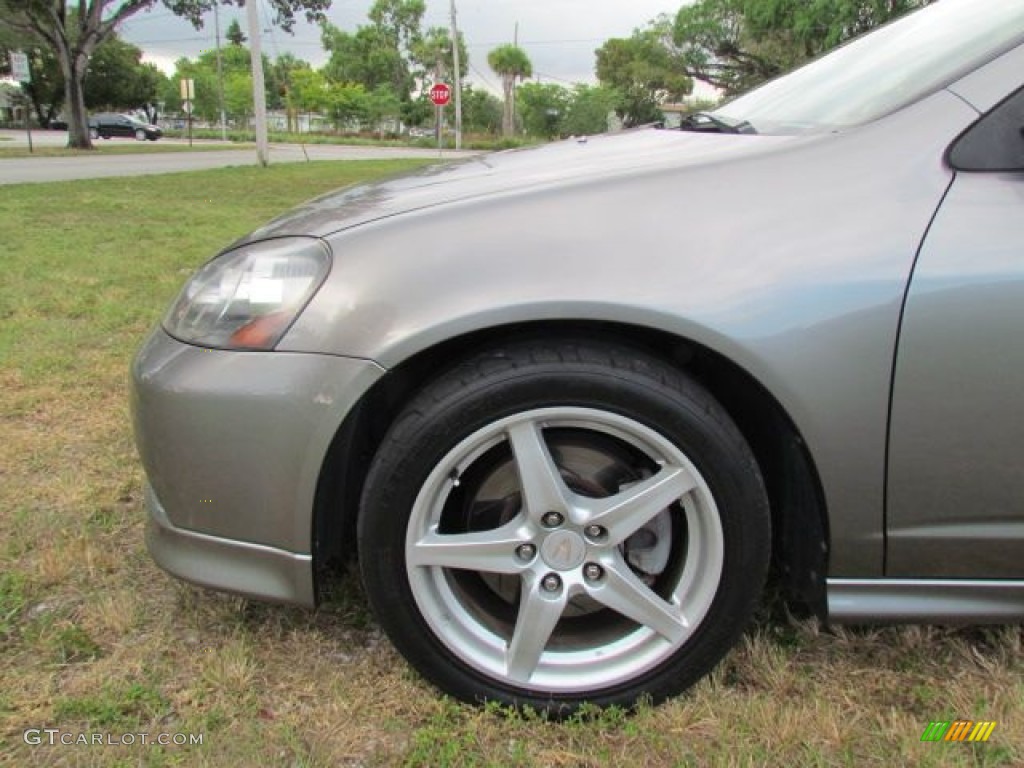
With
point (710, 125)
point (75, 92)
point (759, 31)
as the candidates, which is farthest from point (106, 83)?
point (710, 125)

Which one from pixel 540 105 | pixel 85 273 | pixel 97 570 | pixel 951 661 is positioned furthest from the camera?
pixel 540 105

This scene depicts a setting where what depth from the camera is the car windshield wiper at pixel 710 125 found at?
219 cm

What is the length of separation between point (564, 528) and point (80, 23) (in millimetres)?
30864

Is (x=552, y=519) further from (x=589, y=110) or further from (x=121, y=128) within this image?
(x=589, y=110)

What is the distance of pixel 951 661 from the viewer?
1.96 m

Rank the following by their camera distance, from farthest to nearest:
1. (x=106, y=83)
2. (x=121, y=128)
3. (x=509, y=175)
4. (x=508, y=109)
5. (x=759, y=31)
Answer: (x=508, y=109) → (x=106, y=83) → (x=121, y=128) → (x=759, y=31) → (x=509, y=175)

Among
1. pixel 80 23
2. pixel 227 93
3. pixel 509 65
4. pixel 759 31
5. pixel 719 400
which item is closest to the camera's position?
pixel 719 400

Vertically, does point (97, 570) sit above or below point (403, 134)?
below

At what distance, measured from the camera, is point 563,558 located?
172cm

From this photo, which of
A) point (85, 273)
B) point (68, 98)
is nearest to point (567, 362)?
point (85, 273)

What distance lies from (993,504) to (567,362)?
0.86 metres

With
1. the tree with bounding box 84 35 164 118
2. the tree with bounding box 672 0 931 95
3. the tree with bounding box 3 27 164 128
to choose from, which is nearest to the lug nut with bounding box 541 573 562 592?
the tree with bounding box 672 0 931 95

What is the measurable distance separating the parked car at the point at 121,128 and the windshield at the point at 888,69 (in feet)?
166

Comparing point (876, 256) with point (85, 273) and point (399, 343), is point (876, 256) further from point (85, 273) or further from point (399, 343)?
point (85, 273)
